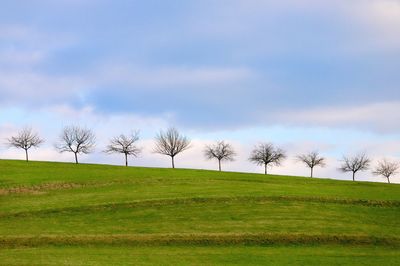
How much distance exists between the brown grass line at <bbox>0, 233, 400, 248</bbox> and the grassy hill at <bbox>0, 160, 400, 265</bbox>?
0.07m

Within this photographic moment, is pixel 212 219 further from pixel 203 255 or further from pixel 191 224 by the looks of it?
pixel 203 255

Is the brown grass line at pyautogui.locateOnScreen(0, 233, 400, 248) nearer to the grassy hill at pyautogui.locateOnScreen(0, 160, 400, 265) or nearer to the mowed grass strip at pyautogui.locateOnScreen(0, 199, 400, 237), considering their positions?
the grassy hill at pyautogui.locateOnScreen(0, 160, 400, 265)

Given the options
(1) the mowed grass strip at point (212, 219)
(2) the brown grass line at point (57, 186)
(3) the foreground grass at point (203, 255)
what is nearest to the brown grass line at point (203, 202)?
(1) the mowed grass strip at point (212, 219)

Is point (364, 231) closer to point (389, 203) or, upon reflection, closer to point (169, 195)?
point (389, 203)

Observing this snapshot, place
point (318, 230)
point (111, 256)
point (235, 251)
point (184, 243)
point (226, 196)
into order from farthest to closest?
1. point (226, 196)
2. point (318, 230)
3. point (184, 243)
4. point (235, 251)
5. point (111, 256)

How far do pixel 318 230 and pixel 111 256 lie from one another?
16099 millimetres

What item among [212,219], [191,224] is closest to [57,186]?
[212,219]

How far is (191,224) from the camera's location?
40.3 m

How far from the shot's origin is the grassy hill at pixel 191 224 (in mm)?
31188

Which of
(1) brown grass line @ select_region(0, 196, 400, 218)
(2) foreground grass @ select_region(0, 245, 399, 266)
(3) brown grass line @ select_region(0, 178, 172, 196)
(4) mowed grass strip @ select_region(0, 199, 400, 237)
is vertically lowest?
(2) foreground grass @ select_region(0, 245, 399, 266)

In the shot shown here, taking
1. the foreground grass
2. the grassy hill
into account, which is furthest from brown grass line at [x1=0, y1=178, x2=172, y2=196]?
the foreground grass

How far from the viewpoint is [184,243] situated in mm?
35281

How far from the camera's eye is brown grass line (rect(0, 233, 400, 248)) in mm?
35062

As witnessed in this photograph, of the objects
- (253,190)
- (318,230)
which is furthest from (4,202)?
(318,230)
